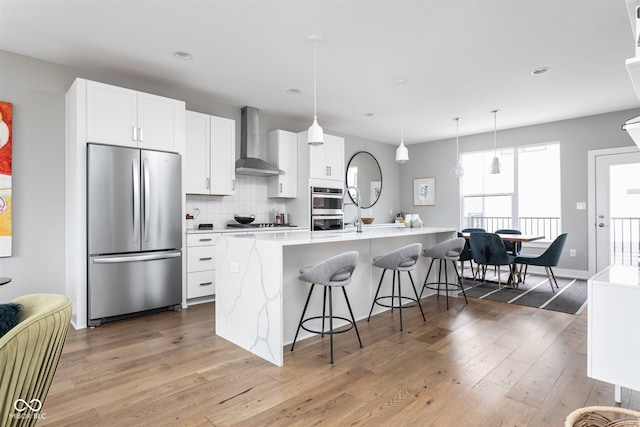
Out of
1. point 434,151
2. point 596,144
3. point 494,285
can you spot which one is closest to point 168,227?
point 494,285

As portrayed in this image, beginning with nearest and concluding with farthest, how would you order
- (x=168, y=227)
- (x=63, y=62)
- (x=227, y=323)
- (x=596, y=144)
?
1. (x=227, y=323)
2. (x=63, y=62)
3. (x=168, y=227)
4. (x=596, y=144)

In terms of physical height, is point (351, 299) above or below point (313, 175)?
below

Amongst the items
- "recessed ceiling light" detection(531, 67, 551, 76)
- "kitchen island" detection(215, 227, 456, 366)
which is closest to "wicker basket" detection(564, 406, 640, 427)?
"kitchen island" detection(215, 227, 456, 366)

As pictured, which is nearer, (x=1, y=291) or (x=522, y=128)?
(x=1, y=291)

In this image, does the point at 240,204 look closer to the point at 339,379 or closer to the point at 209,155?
the point at 209,155

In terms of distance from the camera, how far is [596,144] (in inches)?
222

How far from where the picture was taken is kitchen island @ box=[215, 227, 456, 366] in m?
2.52

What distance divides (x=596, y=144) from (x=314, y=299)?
5423mm

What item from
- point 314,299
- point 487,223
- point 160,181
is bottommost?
point 314,299

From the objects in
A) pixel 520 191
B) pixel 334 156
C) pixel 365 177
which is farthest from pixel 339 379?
pixel 520 191

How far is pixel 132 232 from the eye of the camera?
11.7 feet

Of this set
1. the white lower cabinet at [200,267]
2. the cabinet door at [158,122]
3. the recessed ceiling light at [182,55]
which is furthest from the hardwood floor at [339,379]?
the recessed ceiling light at [182,55]

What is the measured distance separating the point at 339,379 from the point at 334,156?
4130 mm

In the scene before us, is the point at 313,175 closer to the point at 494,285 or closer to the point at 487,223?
the point at 494,285
